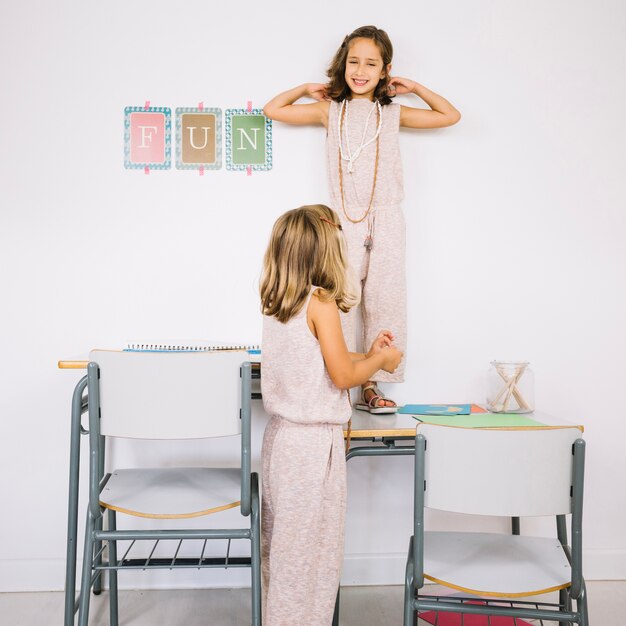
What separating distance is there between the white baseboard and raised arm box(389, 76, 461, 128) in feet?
4.97

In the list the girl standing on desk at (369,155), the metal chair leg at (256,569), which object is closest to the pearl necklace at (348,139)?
the girl standing on desk at (369,155)

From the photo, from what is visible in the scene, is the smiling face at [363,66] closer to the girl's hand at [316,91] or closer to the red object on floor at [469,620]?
the girl's hand at [316,91]

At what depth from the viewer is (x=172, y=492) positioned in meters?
1.65

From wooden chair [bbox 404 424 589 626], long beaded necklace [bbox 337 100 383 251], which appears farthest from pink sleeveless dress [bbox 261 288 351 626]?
long beaded necklace [bbox 337 100 383 251]

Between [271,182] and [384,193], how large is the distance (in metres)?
0.40

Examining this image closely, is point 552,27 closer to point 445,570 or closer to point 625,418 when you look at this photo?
point 625,418

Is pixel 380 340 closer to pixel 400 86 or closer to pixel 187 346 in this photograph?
pixel 187 346

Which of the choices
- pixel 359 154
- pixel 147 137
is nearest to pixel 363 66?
pixel 359 154

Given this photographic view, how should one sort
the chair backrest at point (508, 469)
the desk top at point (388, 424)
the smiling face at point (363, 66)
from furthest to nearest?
the smiling face at point (363, 66), the desk top at point (388, 424), the chair backrest at point (508, 469)

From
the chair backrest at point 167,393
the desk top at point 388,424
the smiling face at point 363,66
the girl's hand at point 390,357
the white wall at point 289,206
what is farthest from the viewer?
the white wall at point 289,206

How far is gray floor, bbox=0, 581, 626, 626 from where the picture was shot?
1990 millimetres

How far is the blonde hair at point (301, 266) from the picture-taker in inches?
60.6

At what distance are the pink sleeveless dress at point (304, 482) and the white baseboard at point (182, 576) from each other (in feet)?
2.38

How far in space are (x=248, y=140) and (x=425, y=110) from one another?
0.61m
